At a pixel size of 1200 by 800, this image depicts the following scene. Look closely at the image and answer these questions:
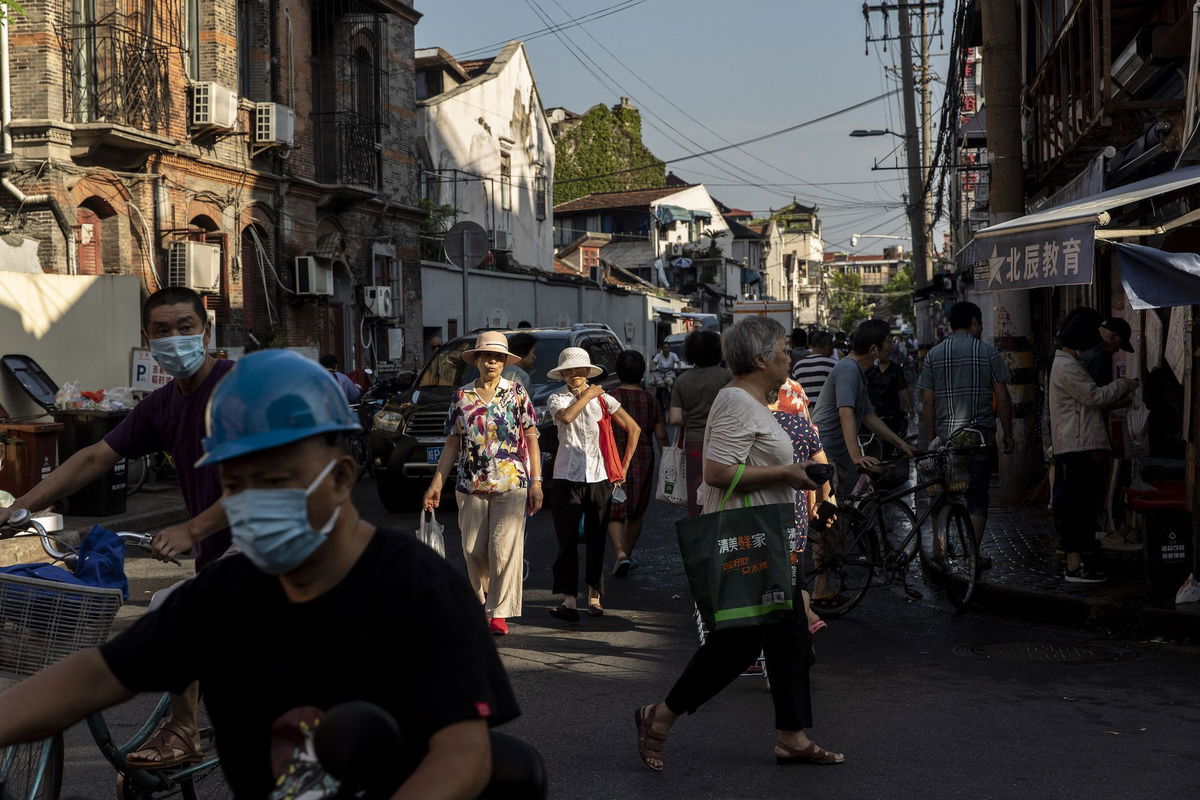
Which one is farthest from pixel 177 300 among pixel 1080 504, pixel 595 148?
pixel 595 148

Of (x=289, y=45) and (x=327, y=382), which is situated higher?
(x=289, y=45)

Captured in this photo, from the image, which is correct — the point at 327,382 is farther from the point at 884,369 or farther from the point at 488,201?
the point at 488,201

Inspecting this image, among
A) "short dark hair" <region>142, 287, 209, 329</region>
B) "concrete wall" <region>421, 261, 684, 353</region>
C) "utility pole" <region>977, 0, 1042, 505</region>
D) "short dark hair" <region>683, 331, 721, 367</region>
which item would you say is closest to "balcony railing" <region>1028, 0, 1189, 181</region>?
"utility pole" <region>977, 0, 1042, 505</region>

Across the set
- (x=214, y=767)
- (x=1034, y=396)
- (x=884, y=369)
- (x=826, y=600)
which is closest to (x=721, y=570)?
(x=214, y=767)

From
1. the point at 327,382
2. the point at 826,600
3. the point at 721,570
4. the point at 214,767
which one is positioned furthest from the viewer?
the point at 826,600

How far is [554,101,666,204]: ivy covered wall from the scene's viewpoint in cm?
6731

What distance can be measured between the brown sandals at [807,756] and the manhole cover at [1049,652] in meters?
2.43

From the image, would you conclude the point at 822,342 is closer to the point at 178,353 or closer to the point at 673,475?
the point at 673,475

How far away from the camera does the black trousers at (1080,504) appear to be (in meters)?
9.14

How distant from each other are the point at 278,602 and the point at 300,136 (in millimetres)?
23626

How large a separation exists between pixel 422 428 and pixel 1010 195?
21.7 ft

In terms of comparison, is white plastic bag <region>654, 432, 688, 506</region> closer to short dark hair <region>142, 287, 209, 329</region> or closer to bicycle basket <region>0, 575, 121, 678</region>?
short dark hair <region>142, 287, 209, 329</region>

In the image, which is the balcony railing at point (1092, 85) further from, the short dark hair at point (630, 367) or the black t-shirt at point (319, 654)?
the black t-shirt at point (319, 654)

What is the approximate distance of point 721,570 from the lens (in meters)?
5.27
